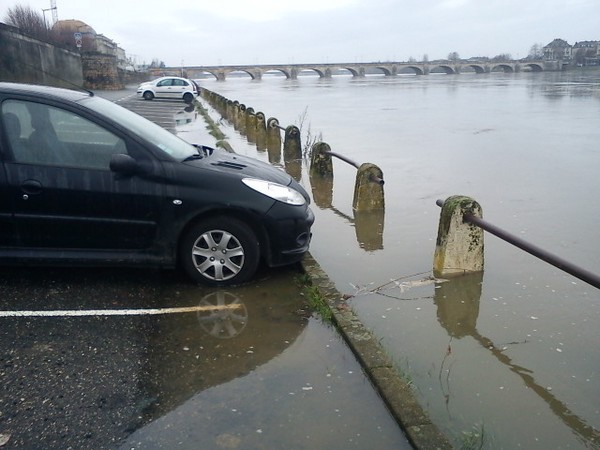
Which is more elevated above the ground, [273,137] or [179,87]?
[179,87]

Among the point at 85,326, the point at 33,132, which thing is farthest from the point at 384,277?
Result: the point at 33,132

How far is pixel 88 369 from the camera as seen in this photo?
12.1 feet

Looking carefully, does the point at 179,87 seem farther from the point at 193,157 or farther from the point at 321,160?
the point at 193,157

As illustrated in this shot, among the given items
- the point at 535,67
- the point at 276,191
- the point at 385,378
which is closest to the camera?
the point at 385,378

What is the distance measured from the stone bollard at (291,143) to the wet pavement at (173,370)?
8.44 metres

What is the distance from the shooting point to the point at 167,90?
36750 mm

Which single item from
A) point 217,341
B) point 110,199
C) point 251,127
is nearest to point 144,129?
point 110,199

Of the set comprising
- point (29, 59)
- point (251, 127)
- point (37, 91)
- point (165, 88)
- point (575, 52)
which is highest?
point (575, 52)

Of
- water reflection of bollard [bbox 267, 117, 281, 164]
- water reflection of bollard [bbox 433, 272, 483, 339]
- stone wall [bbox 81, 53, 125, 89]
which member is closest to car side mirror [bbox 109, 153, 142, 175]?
water reflection of bollard [bbox 433, 272, 483, 339]

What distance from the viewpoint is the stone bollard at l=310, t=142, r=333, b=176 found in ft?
34.4

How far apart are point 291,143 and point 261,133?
336 cm

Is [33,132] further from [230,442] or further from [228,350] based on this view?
[230,442]

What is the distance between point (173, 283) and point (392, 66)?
13583 centimetres

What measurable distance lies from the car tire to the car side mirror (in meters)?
0.71
